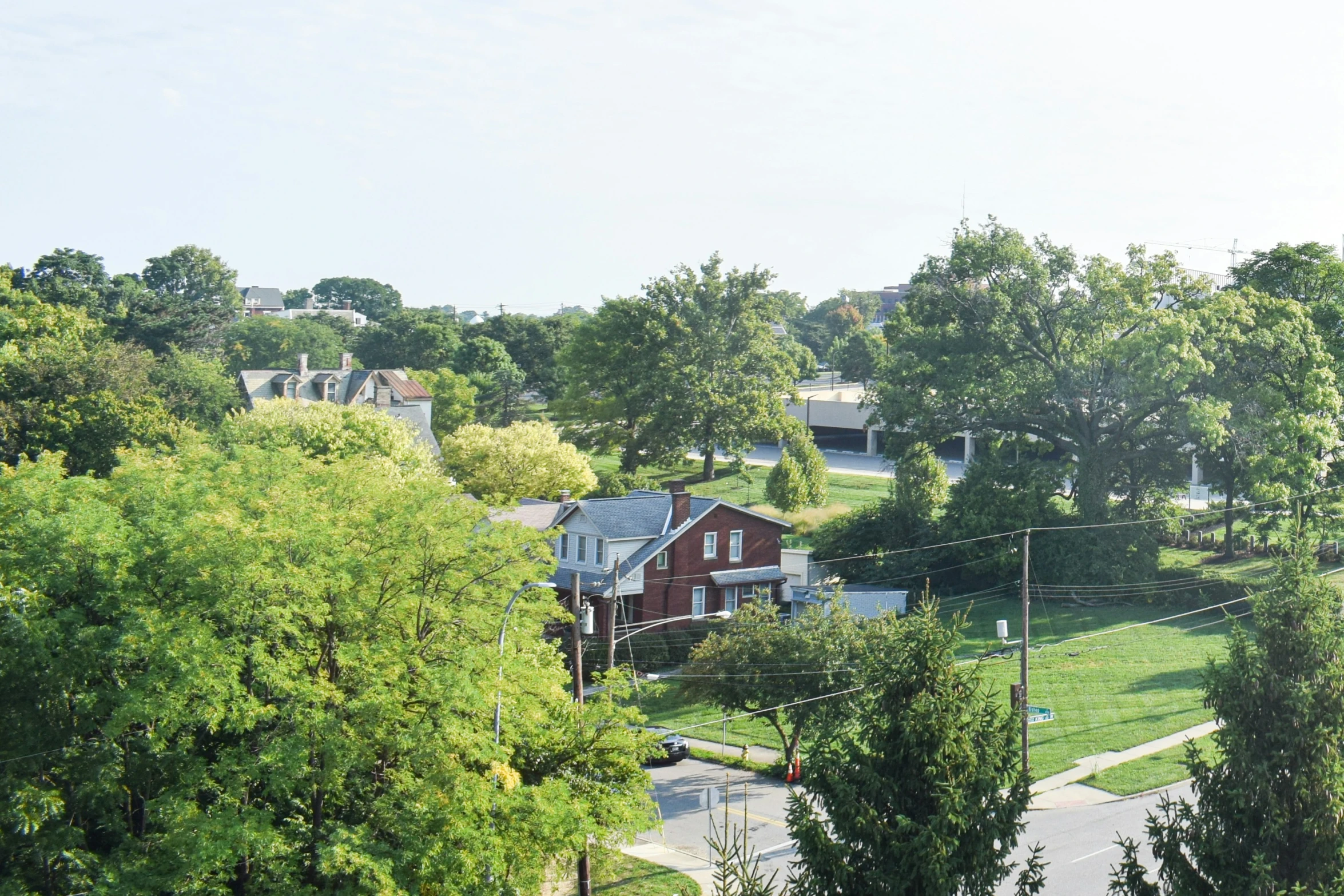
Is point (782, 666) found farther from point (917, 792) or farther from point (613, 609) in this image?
point (917, 792)

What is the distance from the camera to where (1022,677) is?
3475 cm

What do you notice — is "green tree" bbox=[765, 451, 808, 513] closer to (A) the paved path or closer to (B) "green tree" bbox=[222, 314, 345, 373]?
(A) the paved path

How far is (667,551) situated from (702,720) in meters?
9.49

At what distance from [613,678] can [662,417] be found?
53.8 metres

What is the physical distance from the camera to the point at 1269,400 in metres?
51.6

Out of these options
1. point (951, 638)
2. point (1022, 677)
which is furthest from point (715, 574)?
point (951, 638)

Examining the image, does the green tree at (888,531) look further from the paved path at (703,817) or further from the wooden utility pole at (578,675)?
the wooden utility pole at (578,675)

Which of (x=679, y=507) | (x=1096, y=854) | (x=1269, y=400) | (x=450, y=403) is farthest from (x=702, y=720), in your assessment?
(x=450, y=403)

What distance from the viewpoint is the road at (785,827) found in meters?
28.7

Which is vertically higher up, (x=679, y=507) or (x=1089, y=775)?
(x=679, y=507)

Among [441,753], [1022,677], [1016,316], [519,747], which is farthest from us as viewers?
[1016,316]

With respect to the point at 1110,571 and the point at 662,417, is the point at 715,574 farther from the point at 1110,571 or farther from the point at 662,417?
the point at 662,417

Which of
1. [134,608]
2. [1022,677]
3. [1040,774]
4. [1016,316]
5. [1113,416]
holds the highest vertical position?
[1016,316]

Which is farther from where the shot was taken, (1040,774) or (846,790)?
(1040,774)
